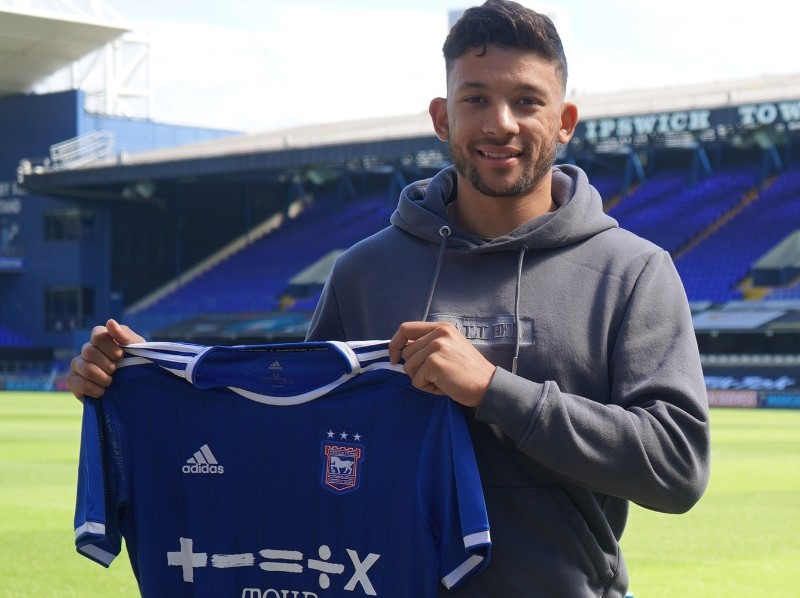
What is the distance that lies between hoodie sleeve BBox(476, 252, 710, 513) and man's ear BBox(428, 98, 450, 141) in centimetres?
61

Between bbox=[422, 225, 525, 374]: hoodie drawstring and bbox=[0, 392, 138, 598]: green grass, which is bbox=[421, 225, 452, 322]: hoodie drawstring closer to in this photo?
bbox=[422, 225, 525, 374]: hoodie drawstring

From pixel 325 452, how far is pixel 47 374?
41.3 m

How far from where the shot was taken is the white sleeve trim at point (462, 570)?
2.66 m

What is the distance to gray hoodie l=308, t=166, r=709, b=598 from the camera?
258 centimetres

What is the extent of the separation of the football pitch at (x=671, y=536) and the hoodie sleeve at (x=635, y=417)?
482cm

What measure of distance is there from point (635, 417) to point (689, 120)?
32.5m

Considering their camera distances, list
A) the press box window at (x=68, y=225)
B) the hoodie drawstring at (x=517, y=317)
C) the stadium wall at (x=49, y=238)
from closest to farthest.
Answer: the hoodie drawstring at (x=517, y=317)
the stadium wall at (x=49, y=238)
the press box window at (x=68, y=225)

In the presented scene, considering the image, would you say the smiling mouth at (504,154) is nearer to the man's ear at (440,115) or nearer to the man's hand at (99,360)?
the man's ear at (440,115)

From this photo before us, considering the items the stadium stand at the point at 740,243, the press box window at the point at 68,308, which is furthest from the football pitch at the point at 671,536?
the press box window at the point at 68,308

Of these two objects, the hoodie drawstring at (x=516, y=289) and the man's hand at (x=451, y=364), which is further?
the hoodie drawstring at (x=516, y=289)

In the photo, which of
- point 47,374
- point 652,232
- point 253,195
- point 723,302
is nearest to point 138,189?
point 253,195

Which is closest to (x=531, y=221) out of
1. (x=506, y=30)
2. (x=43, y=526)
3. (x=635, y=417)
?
(x=506, y=30)

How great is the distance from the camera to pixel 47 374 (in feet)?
140

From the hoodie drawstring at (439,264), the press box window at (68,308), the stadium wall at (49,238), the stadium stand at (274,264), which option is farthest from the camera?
the stadium wall at (49,238)
